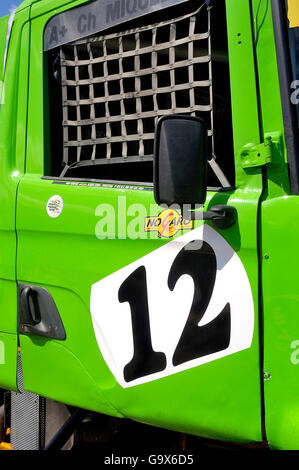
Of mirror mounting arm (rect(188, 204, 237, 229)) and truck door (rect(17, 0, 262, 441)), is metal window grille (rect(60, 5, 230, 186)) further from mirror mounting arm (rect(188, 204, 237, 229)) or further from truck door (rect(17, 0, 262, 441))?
mirror mounting arm (rect(188, 204, 237, 229))

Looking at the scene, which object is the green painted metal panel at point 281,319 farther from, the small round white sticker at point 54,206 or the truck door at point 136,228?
the small round white sticker at point 54,206

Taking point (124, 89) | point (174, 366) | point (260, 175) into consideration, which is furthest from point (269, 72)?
point (174, 366)

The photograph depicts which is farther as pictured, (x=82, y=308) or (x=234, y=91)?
(x=82, y=308)

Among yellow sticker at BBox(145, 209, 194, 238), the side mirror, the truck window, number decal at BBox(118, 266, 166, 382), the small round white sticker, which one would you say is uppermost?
the truck window

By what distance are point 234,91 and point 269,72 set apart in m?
0.14

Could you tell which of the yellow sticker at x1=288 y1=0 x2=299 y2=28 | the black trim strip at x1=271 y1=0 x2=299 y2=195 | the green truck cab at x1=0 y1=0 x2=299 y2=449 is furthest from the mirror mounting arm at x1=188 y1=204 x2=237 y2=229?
the yellow sticker at x1=288 y1=0 x2=299 y2=28

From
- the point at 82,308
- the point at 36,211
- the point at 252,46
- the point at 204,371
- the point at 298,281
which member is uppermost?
the point at 252,46

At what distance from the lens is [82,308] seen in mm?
2096

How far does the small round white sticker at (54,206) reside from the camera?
2158 mm

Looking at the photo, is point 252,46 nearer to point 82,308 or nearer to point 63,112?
point 63,112

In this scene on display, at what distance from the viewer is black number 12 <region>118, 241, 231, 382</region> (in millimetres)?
1796

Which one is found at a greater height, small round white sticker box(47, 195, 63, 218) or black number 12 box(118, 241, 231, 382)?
small round white sticker box(47, 195, 63, 218)

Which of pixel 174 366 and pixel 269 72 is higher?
pixel 269 72

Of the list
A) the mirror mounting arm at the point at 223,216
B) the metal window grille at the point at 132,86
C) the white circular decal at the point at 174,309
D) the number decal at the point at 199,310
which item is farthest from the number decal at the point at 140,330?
the metal window grille at the point at 132,86
